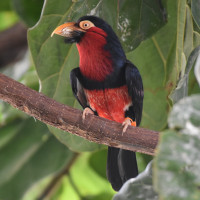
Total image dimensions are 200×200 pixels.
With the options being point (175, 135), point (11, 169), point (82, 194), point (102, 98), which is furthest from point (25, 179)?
point (175, 135)

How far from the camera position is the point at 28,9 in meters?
2.13

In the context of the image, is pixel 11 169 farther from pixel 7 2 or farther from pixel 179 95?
pixel 179 95

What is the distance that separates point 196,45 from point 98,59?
1.54ft

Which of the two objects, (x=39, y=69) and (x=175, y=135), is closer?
(x=175, y=135)

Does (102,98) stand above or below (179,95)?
below

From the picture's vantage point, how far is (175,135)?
35.0 inches

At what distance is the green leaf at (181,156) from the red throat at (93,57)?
997 mm

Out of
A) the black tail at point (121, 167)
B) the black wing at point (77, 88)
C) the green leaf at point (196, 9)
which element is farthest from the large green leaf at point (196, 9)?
the black tail at point (121, 167)

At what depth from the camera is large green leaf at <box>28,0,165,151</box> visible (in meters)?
1.71

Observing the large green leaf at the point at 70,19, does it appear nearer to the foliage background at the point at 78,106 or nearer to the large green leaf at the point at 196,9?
the foliage background at the point at 78,106

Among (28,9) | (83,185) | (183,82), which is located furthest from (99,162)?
(183,82)

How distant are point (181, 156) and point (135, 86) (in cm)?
96

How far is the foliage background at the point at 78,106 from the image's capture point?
2.92 ft

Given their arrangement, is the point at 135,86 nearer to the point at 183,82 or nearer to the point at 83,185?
the point at 183,82
